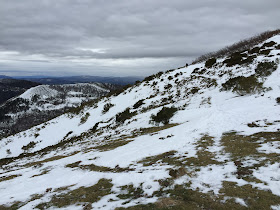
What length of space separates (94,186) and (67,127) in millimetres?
36158

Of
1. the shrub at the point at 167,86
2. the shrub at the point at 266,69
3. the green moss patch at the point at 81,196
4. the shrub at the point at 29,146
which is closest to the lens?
the green moss patch at the point at 81,196

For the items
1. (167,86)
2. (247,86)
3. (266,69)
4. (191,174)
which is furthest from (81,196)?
(167,86)

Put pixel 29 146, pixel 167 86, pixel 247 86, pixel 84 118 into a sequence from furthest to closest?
pixel 84 118, pixel 29 146, pixel 167 86, pixel 247 86

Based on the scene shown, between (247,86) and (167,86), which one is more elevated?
(167,86)

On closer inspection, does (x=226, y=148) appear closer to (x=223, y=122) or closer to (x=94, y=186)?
(x=223, y=122)

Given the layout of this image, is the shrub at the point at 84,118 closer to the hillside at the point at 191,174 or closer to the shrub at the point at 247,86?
the hillside at the point at 191,174

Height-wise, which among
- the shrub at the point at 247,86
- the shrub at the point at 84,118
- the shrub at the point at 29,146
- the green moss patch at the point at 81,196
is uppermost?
the shrub at the point at 247,86

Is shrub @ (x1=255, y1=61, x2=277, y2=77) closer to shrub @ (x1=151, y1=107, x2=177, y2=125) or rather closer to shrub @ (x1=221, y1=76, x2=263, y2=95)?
shrub @ (x1=221, y1=76, x2=263, y2=95)

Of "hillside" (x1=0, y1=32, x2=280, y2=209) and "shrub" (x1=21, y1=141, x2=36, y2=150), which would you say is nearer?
"hillside" (x1=0, y1=32, x2=280, y2=209)

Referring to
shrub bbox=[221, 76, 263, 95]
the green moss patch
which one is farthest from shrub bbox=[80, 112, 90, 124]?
the green moss patch

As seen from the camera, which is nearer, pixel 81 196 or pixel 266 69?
pixel 81 196

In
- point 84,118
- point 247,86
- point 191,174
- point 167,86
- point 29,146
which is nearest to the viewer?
point 191,174

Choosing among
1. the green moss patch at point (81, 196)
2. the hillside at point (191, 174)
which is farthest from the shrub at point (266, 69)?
the green moss patch at point (81, 196)

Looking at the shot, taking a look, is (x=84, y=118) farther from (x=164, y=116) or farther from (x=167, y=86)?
(x=164, y=116)
